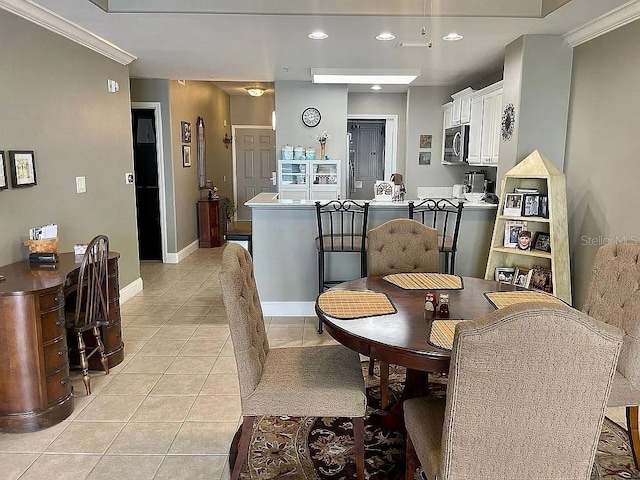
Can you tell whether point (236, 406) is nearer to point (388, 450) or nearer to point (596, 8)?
point (388, 450)

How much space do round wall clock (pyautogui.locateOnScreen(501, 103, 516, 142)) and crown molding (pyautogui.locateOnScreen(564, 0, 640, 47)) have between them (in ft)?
2.18

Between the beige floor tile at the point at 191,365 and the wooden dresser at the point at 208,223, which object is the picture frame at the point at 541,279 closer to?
the beige floor tile at the point at 191,365

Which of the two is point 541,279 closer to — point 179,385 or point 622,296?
point 622,296

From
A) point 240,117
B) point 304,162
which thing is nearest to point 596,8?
point 304,162

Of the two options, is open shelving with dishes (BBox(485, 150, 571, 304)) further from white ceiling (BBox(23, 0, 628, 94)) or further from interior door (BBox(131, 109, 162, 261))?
interior door (BBox(131, 109, 162, 261))

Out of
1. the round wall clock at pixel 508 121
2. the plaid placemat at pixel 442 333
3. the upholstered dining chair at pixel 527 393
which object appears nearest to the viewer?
the upholstered dining chair at pixel 527 393

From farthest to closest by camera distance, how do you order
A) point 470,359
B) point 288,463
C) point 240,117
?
point 240,117
point 288,463
point 470,359

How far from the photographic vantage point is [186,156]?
7.04 meters

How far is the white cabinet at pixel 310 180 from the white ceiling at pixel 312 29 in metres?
1.51

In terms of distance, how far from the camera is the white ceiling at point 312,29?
10.8 feet

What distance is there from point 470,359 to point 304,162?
5.30m

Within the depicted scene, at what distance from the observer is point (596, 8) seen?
10.6 feet

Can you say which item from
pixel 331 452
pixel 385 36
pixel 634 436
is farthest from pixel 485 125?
pixel 331 452

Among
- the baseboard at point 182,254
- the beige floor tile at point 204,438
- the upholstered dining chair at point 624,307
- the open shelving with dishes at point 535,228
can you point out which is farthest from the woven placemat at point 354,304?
the baseboard at point 182,254
